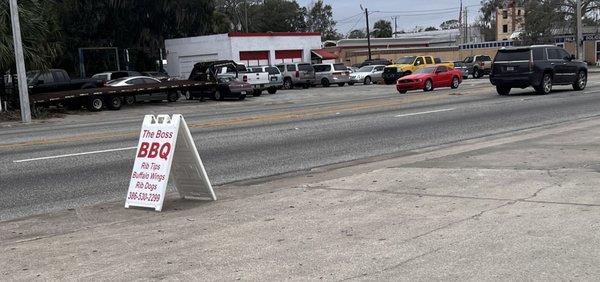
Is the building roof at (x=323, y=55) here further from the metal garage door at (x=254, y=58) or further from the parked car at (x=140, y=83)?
the parked car at (x=140, y=83)

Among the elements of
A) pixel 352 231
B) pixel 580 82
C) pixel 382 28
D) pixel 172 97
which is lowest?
pixel 352 231

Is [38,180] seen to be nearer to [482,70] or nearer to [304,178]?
[304,178]

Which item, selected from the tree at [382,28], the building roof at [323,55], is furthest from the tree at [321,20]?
the building roof at [323,55]

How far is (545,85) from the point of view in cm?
2309

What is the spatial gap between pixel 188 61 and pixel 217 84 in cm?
1810

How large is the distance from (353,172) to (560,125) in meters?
7.11

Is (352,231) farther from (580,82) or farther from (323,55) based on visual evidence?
(323,55)

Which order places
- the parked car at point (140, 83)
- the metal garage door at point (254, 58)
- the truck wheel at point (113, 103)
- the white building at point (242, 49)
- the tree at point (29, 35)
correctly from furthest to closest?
the metal garage door at point (254, 58) < the white building at point (242, 49) < the parked car at point (140, 83) < the truck wheel at point (113, 103) < the tree at point (29, 35)

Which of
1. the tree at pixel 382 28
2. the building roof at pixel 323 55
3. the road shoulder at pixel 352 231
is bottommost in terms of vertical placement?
the road shoulder at pixel 352 231

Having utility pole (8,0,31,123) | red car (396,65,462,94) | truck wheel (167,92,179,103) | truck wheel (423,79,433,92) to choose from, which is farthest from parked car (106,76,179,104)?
truck wheel (423,79,433,92)

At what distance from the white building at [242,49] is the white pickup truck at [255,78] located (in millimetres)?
11020

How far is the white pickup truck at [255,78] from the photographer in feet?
111

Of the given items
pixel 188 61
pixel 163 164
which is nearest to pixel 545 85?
pixel 163 164

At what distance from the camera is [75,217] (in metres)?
7.16
